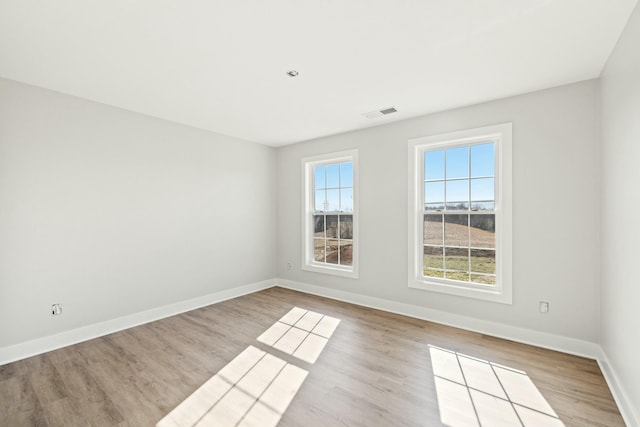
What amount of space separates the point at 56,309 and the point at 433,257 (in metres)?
4.27

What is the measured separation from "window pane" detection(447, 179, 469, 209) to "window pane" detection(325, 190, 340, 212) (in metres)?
1.75

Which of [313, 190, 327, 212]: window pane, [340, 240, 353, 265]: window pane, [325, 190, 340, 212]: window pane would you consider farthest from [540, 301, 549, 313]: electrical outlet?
[313, 190, 327, 212]: window pane

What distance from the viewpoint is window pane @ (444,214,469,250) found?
136 inches

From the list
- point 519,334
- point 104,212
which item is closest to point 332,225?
point 519,334

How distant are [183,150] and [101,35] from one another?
2.06 meters

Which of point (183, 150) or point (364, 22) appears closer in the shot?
point (364, 22)

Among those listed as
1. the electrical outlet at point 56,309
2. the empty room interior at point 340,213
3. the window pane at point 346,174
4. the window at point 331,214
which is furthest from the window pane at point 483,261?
the electrical outlet at point 56,309

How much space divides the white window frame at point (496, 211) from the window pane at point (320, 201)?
1.62m

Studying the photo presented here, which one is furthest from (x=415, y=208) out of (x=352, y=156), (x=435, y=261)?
(x=352, y=156)

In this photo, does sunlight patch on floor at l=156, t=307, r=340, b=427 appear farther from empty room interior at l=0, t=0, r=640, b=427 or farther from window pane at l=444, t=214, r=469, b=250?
window pane at l=444, t=214, r=469, b=250

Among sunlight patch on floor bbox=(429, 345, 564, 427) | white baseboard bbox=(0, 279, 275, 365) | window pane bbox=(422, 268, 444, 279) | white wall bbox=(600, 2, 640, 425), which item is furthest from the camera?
window pane bbox=(422, 268, 444, 279)

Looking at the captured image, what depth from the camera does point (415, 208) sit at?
3.75 m

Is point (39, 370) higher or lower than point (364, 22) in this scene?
lower

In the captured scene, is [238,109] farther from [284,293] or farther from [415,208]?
[284,293]
